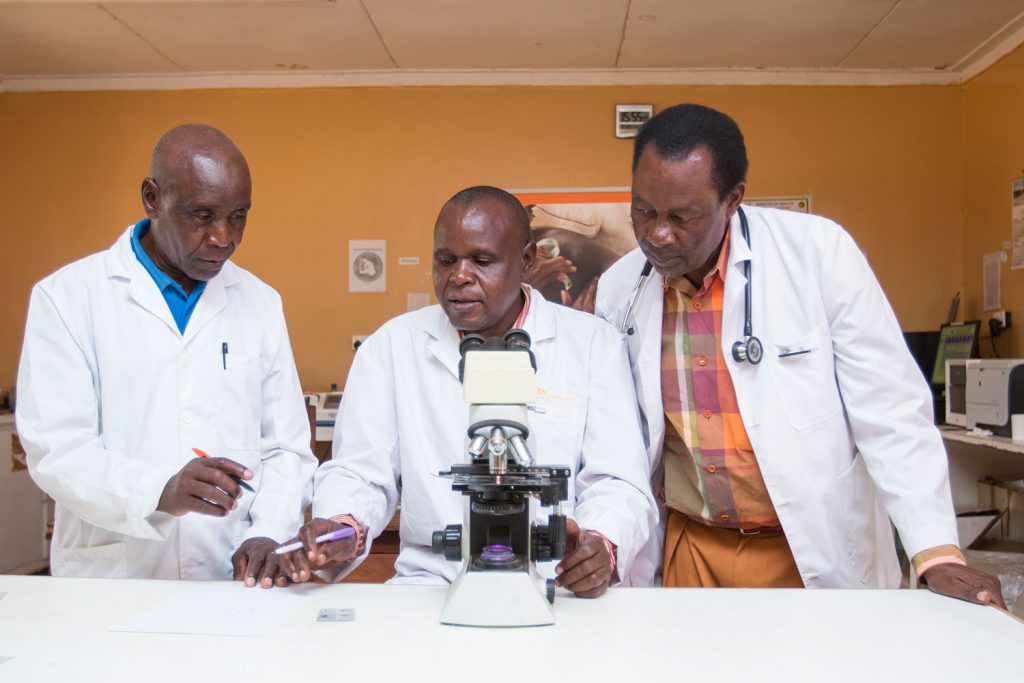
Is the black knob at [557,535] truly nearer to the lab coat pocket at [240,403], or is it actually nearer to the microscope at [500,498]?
the microscope at [500,498]

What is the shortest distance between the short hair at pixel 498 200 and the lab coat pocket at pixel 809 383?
22.8 inches

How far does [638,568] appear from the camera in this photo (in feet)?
5.60

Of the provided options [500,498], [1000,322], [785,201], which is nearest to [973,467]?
[1000,322]

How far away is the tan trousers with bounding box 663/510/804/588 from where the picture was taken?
5.35ft

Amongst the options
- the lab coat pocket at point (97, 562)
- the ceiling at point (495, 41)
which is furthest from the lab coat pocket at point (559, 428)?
the ceiling at point (495, 41)

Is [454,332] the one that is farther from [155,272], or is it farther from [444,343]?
[155,272]

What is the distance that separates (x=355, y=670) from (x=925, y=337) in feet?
12.1

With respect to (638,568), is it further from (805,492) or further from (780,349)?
(780,349)

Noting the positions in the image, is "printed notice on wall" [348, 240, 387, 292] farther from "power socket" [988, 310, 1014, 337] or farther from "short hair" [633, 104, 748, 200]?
"power socket" [988, 310, 1014, 337]

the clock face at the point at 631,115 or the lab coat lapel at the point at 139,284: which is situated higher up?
the clock face at the point at 631,115

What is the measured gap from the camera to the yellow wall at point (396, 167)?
409 centimetres

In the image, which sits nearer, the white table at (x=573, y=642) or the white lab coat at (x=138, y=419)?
the white table at (x=573, y=642)

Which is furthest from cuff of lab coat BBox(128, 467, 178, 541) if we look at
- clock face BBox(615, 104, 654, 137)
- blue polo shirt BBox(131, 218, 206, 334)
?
clock face BBox(615, 104, 654, 137)

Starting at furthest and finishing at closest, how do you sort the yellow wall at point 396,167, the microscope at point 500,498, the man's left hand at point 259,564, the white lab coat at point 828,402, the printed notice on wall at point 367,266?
the printed notice on wall at point 367,266, the yellow wall at point 396,167, the white lab coat at point 828,402, the man's left hand at point 259,564, the microscope at point 500,498
